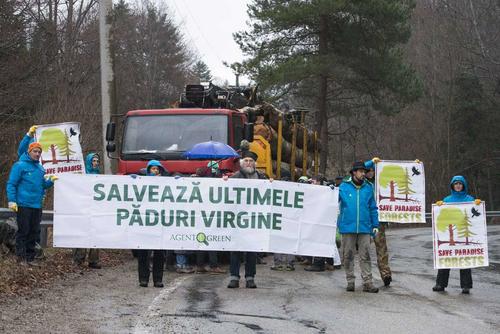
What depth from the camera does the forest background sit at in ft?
83.9

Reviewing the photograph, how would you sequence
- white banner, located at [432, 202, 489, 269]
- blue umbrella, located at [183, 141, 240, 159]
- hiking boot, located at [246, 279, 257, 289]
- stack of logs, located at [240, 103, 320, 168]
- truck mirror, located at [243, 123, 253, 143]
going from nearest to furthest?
hiking boot, located at [246, 279, 257, 289] < white banner, located at [432, 202, 489, 269] < blue umbrella, located at [183, 141, 240, 159] < truck mirror, located at [243, 123, 253, 143] < stack of logs, located at [240, 103, 320, 168]

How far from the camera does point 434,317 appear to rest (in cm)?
980

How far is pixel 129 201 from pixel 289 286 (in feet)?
9.27

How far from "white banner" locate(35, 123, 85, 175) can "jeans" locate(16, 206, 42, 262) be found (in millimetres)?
2423

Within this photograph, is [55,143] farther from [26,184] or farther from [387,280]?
[387,280]

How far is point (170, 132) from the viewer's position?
16.2 metres

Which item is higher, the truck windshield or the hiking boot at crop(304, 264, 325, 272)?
the truck windshield

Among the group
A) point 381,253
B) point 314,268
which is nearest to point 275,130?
point 314,268

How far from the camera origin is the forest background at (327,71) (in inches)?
1006

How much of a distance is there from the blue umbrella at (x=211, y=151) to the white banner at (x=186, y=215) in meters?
2.69

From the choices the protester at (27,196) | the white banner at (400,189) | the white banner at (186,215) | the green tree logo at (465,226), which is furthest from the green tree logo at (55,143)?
the green tree logo at (465,226)

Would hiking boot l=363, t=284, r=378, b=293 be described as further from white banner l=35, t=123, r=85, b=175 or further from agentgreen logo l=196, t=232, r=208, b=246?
white banner l=35, t=123, r=85, b=175

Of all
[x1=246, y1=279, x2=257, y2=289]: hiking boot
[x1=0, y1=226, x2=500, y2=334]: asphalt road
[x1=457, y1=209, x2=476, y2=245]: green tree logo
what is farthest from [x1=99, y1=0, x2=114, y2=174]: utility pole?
[x1=457, y1=209, x2=476, y2=245]: green tree logo

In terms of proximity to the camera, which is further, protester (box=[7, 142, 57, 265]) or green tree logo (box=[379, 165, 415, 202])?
green tree logo (box=[379, 165, 415, 202])
